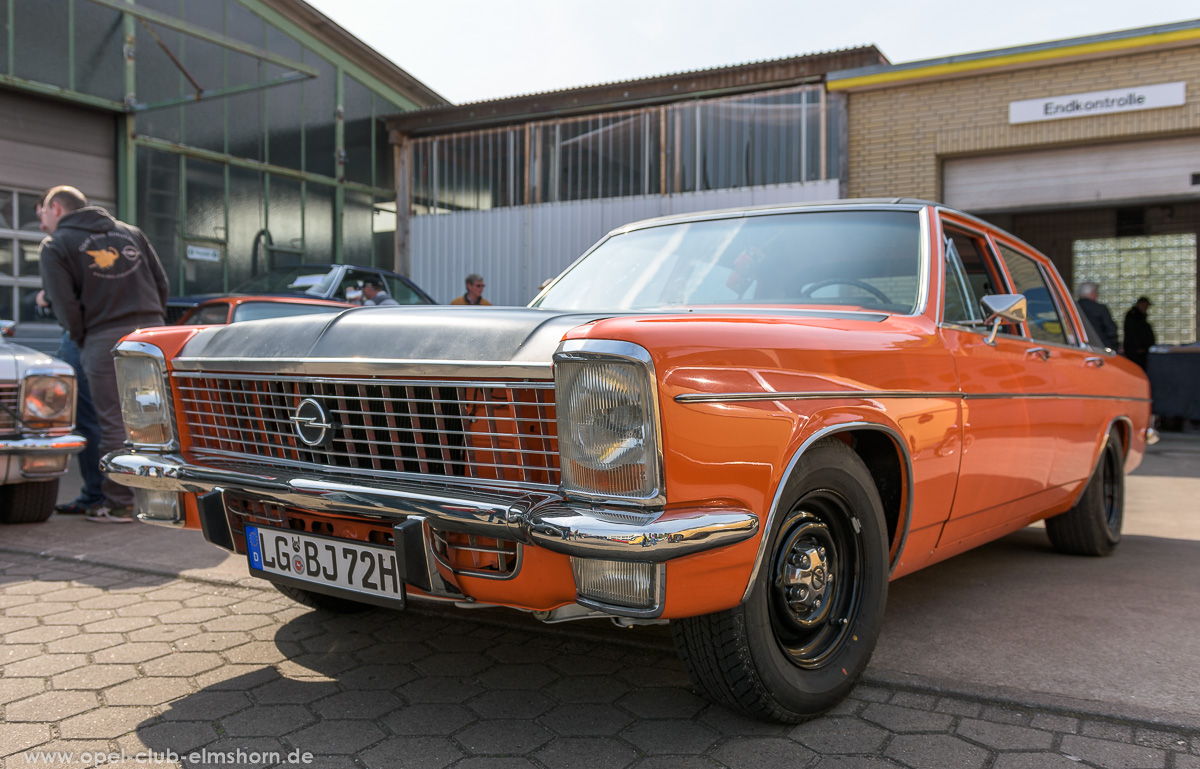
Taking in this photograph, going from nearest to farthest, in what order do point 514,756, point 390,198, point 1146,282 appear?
point 514,756 → point 390,198 → point 1146,282

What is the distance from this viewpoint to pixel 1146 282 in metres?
19.5

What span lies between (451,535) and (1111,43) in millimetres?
11463

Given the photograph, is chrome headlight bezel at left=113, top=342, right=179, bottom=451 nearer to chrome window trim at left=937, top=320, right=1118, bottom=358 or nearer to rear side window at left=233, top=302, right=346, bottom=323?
chrome window trim at left=937, top=320, right=1118, bottom=358

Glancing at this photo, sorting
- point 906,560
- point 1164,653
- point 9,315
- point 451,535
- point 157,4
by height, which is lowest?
point 1164,653

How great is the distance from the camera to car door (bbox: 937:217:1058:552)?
2998 millimetres

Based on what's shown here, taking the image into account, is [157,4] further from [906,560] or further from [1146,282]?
[1146,282]

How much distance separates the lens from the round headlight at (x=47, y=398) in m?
4.80

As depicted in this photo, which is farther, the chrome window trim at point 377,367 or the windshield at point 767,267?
the windshield at point 767,267

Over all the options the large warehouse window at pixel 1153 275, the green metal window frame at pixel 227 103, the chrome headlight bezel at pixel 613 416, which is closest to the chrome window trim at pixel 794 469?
the chrome headlight bezel at pixel 613 416

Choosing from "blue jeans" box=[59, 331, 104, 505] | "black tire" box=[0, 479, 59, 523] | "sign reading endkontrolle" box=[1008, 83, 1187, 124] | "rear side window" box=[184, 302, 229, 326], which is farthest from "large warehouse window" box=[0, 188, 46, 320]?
"sign reading endkontrolle" box=[1008, 83, 1187, 124]

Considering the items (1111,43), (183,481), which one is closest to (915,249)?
(183,481)

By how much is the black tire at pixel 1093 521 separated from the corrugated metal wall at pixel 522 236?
843cm

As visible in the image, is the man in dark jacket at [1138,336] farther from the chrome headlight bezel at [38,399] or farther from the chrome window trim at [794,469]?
the chrome headlight bezel at [38,399]

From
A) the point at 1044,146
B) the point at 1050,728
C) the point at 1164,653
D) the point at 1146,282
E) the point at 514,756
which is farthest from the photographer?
the point at 1146,282
